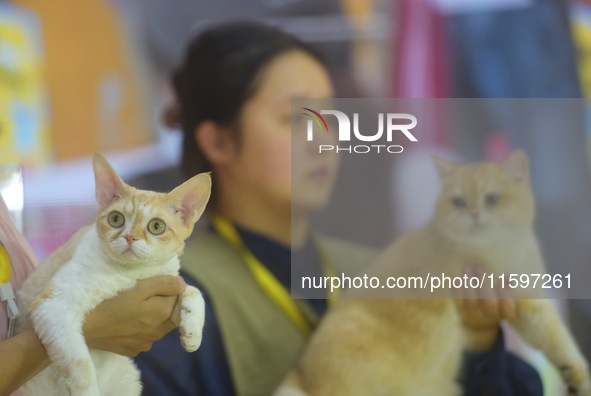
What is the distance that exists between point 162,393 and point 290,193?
1.86 ft

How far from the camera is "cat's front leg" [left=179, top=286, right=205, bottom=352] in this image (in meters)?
1.42

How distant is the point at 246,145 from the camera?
1.66m

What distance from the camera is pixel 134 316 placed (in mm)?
1432

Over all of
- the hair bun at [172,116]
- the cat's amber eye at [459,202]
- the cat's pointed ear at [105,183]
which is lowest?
the cat's amber eye at [459,202]

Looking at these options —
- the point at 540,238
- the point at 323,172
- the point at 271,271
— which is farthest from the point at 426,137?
the point at 271,271

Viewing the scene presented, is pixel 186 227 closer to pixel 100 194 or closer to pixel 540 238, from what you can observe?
→ pixel 100 194

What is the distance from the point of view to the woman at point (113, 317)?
1334mm

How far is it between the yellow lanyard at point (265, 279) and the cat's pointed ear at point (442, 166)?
472mm

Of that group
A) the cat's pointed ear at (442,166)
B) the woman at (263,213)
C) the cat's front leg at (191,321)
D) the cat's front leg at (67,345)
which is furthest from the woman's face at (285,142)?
the cat's front leg at (67,345)

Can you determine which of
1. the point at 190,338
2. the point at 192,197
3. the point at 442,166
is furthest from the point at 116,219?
→ the point at 442,166

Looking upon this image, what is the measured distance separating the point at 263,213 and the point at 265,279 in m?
0.16

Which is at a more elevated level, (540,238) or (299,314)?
(540,238)

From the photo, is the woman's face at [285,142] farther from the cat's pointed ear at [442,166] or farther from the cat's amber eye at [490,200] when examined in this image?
the cat's amber eye at [490,200]

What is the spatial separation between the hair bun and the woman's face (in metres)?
0.16
